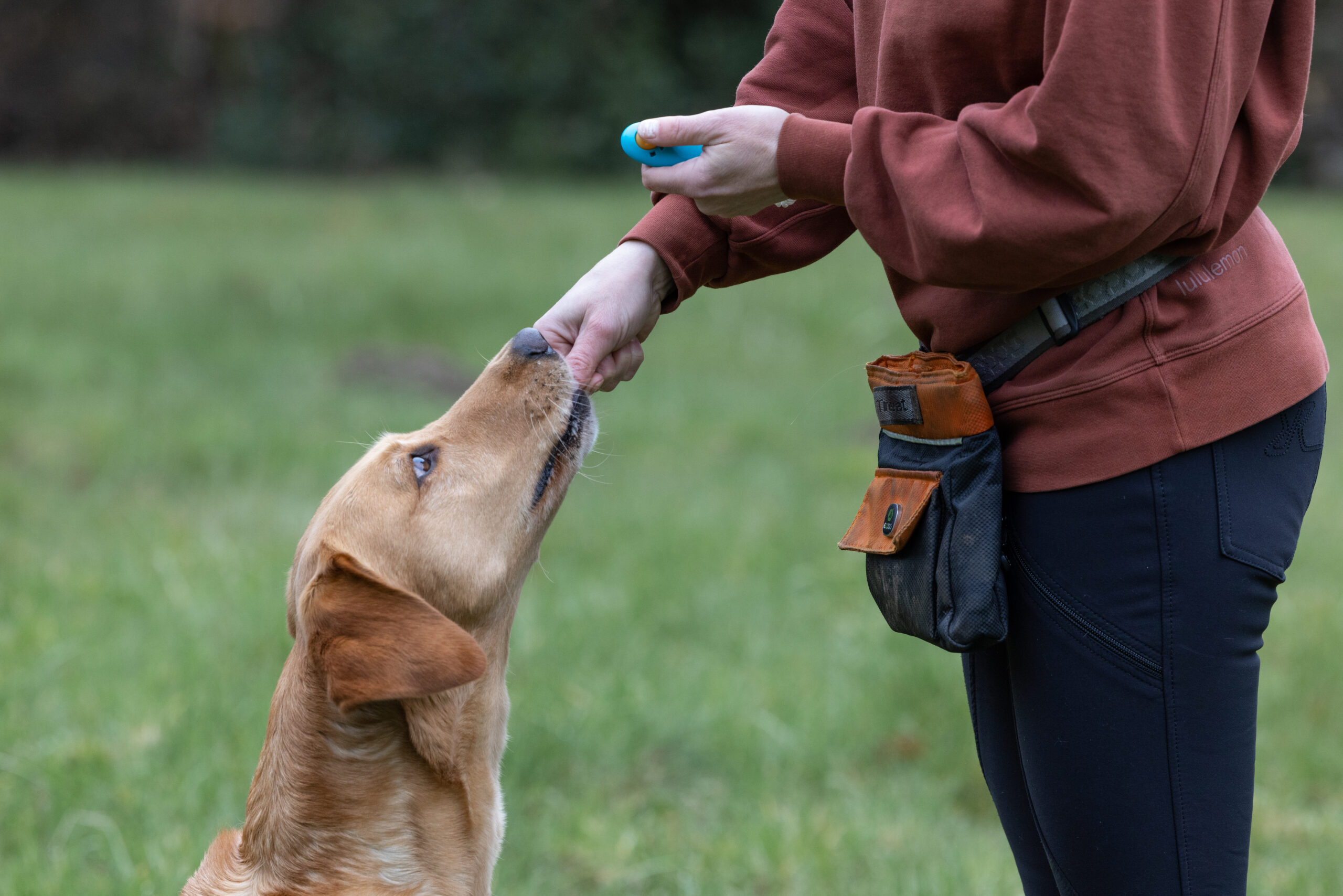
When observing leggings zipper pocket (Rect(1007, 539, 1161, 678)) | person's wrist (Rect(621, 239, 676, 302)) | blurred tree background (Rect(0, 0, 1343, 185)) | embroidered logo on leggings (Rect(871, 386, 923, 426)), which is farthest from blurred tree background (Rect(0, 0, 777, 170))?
leggings zipper pocket (Rect(1007, 539, 1161, 678))

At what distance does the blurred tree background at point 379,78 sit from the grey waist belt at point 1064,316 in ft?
63.1

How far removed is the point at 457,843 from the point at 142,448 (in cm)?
528

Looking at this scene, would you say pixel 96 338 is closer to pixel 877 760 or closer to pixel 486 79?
pixel 877 760

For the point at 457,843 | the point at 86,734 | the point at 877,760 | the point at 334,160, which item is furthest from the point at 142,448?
the point at 334,160

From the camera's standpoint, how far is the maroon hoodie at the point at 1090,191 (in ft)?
4.99

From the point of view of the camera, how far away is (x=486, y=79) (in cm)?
2167

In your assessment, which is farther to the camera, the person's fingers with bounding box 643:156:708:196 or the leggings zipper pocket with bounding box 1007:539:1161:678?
the person's fingers with bounding box 643:156:708:196

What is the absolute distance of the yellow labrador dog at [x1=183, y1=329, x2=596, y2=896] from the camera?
227cm

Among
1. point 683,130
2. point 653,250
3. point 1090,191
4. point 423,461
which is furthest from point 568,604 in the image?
point 1090,191

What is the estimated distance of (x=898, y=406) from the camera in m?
1.96

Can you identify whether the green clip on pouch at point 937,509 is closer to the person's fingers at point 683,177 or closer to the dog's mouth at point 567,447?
the person's fingers at point 683,177

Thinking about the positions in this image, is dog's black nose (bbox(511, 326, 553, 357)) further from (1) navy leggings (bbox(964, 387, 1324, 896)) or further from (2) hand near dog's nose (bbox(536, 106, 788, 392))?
(1) navy leggings (bbox(964, 387, 1324, 896))

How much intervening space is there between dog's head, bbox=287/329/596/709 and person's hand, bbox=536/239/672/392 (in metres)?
0.14

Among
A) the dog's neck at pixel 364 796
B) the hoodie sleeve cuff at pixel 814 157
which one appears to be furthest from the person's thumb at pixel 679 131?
the dog's neck at pixel 364 796
